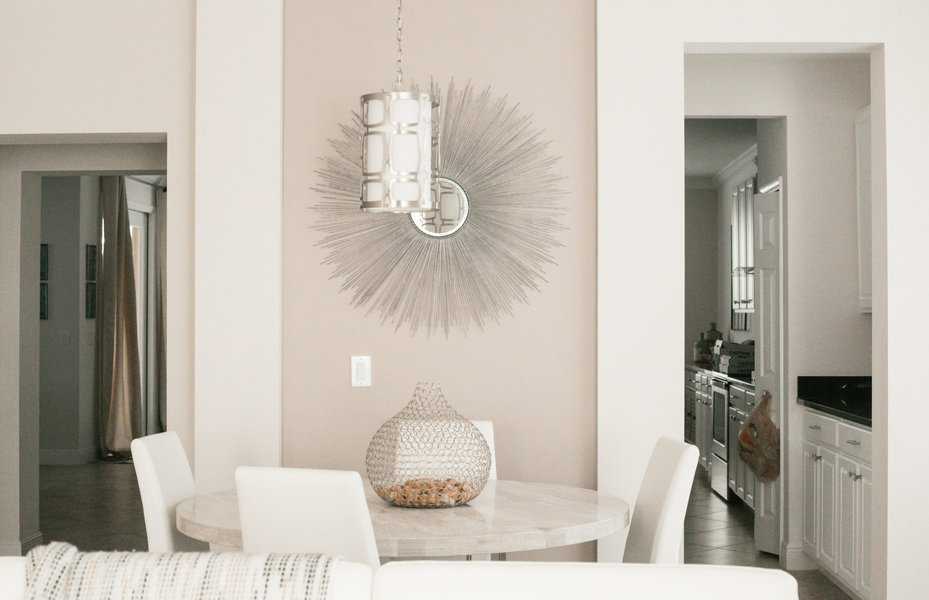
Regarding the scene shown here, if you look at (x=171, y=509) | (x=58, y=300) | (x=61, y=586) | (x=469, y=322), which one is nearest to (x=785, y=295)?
(x=469, y=322)

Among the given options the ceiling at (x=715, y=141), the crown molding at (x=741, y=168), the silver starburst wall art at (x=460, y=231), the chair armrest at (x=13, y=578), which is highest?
the ceiling at (x=715, y=141)

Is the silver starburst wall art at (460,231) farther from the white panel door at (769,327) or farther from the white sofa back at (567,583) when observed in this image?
the white sofa back at (567,583)

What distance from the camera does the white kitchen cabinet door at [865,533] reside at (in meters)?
4.16

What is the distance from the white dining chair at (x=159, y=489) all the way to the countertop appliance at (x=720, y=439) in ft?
14.7

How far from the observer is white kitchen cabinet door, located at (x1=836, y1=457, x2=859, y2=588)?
4324mm

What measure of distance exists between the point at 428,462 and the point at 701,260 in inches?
333

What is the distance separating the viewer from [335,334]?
12.8ft

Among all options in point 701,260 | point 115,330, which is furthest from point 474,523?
point 701,260

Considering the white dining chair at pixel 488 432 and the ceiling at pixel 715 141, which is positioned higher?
the ceiling at pixel 715 141

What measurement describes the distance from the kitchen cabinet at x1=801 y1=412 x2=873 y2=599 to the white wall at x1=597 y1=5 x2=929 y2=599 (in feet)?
1.31

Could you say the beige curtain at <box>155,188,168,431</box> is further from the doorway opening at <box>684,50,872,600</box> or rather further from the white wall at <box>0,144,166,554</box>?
the doorway opening at <box>684,50,872,600</box>

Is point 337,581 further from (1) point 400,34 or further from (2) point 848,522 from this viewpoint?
(2) point 848,522

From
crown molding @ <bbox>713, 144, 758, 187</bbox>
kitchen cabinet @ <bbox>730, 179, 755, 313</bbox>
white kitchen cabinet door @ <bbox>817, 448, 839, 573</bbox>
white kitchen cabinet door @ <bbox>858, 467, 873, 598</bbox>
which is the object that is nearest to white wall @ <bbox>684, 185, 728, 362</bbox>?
crown molding @ <bbox>713, 144, 758, 187</bbox>

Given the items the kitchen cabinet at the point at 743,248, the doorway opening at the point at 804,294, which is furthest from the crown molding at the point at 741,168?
the doorway opening at the point at 804,294
